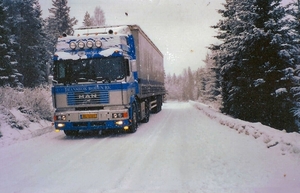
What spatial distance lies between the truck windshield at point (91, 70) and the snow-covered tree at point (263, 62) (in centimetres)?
944

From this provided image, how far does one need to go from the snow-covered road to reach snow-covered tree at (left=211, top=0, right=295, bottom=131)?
8658mm

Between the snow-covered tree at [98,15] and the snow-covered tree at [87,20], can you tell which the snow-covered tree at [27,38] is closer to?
the snow-covered tree at [87,20]

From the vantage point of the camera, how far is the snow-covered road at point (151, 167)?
4.72 m

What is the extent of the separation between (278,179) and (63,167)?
4365 millimetres

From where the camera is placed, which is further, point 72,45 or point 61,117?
point 72,45

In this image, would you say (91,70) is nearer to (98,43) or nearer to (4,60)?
(98,43)

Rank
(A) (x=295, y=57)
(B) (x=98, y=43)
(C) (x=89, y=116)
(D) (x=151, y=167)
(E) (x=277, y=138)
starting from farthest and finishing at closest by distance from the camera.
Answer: (A) (x=295, y=57) < (B) (x=98, y=43) < (C) (x=89, y=116) < (E) (x=277, y=138) < (D) (x=151, y=167)

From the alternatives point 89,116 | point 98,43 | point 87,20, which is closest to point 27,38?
point 87,20

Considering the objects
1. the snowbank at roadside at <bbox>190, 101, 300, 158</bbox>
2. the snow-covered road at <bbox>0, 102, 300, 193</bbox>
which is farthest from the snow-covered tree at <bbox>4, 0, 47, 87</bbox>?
the snowbank at roadside at <bbox>190, 101, 300, 158</bbox>

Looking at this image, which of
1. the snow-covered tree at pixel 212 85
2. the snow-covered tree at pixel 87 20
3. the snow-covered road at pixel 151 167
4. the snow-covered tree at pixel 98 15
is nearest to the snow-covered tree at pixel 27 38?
the snow-covered tree at pixel 87 20

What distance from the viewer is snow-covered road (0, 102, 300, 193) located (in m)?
4.72

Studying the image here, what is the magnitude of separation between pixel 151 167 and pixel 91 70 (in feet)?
17.7

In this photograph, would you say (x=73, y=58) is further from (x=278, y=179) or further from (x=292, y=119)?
(x=292, y=119)

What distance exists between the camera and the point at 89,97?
995cm
